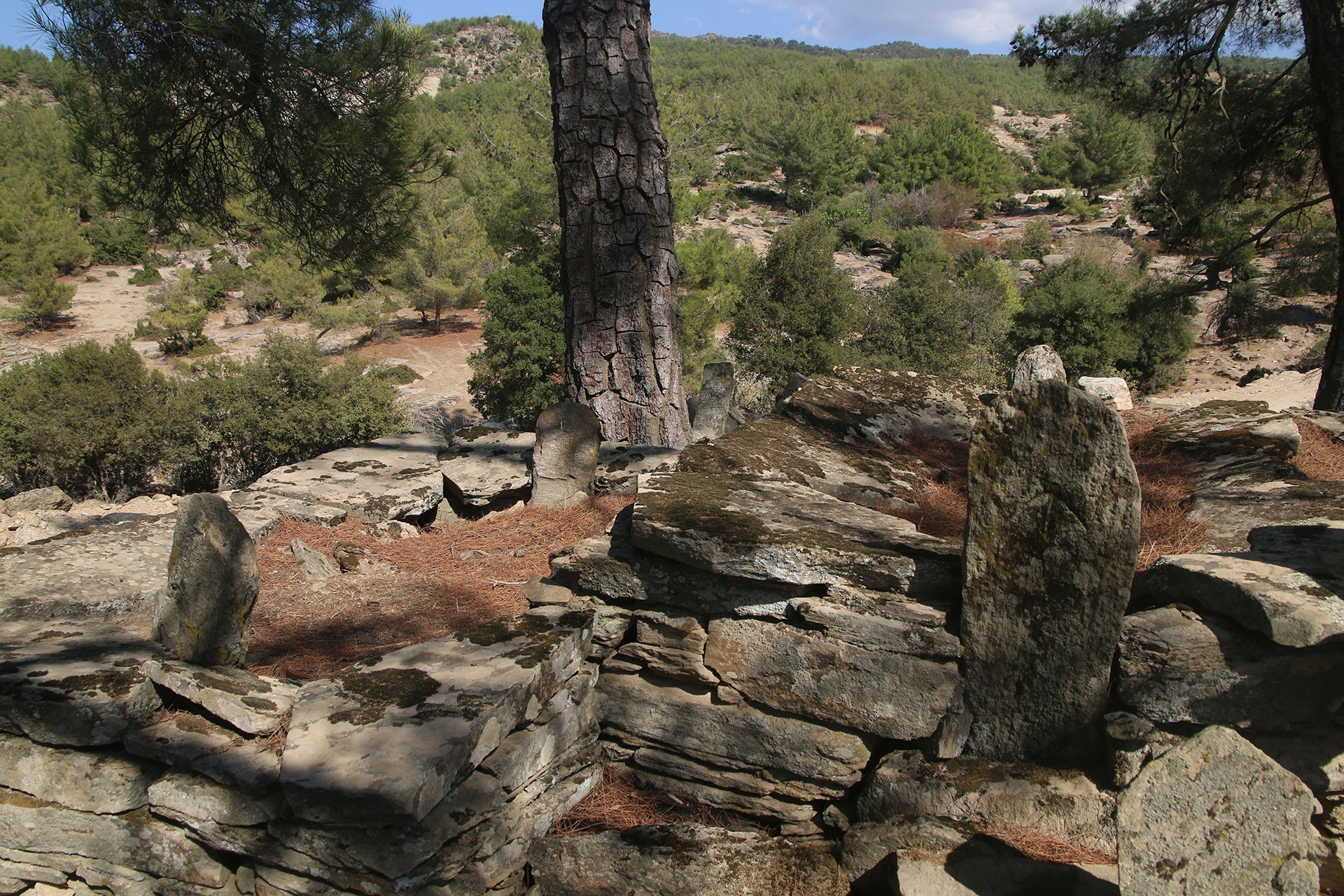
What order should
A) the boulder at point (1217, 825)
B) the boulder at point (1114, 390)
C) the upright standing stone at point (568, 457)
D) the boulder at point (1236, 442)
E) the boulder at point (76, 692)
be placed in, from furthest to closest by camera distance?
1. the boulder at point (1114, 390)
2. the upright standing stone at point (568, 457)
3. the boulder at point (1236, 442)
4. the boulder at point (76, 692)
5. the boulder at point (1217, 825)

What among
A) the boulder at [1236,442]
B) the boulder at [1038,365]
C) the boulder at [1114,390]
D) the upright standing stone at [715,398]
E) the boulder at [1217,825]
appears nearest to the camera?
the boulder at [1217,825]

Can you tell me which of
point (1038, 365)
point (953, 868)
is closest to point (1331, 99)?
point (1038, 365)

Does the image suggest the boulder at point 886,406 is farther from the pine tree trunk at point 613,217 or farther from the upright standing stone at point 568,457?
the upright standing stone at point 568,457

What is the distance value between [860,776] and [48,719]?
9.22 feet

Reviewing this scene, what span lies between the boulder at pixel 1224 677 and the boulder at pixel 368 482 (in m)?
3.97

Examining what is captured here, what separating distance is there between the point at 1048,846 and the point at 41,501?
390 inches

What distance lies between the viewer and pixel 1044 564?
8.89 ft

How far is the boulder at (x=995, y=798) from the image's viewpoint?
104 inches

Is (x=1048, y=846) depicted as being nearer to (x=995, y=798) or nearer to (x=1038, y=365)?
(x=995, y=798)

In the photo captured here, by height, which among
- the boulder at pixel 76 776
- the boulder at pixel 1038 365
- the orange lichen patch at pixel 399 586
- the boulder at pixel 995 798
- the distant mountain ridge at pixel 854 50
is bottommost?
the boulder at pixel 995 798

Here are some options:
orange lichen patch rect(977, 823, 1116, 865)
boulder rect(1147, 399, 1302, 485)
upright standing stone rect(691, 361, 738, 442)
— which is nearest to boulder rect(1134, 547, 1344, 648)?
orange lichen patch rect(977, 823, 1116, 865)

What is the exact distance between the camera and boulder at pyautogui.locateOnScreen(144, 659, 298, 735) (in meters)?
2.68

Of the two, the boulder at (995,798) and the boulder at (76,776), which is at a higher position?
the boulder at (76,776)

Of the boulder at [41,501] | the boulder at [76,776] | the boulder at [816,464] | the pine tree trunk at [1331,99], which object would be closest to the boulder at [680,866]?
the boulder at [76,776]
